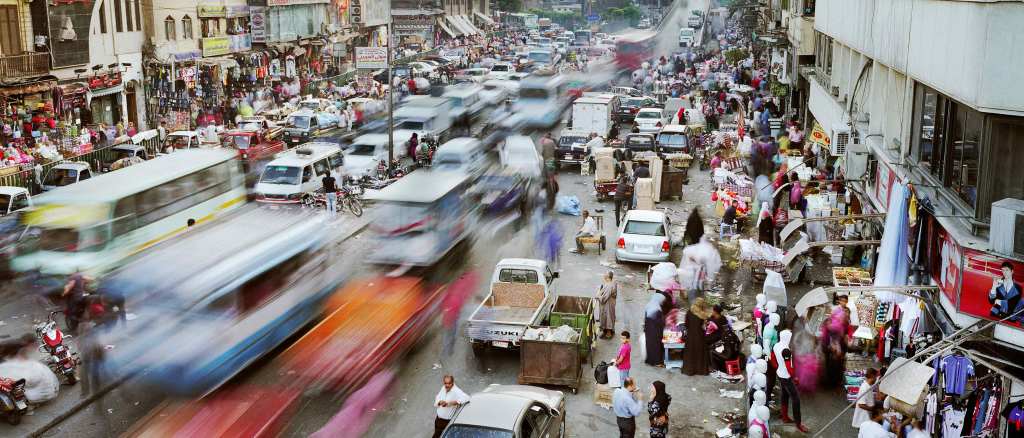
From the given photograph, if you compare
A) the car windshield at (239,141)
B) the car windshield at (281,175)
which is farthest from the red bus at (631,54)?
the car windshield at (281,175)

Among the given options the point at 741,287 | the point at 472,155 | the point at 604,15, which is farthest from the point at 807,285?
the point at 604,15

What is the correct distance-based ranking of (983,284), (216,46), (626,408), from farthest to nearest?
(216,46)
(626,408)
(983,284)

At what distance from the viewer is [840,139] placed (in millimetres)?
24062

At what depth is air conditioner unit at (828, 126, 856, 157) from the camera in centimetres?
2380

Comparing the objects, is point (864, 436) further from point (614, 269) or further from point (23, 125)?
point (23, 125)

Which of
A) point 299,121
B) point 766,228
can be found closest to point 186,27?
point 299,121

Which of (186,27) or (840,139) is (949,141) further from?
(186,27)

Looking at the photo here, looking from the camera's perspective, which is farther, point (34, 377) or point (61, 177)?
point (61, 177)

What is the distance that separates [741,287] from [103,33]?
97.9 feet

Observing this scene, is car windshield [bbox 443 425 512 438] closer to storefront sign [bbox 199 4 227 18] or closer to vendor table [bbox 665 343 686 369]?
vendor table [bbox 665 343 686 369]

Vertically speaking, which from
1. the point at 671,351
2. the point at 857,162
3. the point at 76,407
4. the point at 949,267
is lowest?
the point at 76,407

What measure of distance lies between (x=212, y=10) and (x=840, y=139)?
3595 cm

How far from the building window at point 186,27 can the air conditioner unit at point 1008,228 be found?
42690mm

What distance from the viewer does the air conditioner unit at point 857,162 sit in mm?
20547
